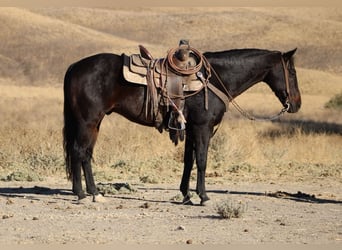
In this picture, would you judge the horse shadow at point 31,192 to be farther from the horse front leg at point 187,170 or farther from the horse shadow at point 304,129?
the horse shadow at point 304,129

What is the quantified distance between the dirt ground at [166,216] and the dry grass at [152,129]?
1.69 meters

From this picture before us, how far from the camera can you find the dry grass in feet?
55.7

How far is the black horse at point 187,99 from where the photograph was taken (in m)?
12.5

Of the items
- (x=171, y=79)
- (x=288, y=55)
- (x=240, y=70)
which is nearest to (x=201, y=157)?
(x=171, y=79)

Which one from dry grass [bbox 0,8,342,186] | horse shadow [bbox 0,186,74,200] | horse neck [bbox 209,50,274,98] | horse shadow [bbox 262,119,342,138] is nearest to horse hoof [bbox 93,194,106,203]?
horse shadow [bbox 0,186,74,200]

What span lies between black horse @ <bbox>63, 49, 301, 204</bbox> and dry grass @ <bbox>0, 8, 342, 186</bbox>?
9.20ft

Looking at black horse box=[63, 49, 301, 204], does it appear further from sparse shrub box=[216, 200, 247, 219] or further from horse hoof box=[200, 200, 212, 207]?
sparse shrub box=[216, 200, 247, 219]

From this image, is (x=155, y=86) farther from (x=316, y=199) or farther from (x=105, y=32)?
(x=105, y=32)

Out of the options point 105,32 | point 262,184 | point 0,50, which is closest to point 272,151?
point 262,184

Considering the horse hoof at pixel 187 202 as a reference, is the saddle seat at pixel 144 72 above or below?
above

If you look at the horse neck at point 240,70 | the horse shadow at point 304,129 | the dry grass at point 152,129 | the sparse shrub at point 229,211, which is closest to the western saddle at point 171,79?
the horse neck at point 240,70

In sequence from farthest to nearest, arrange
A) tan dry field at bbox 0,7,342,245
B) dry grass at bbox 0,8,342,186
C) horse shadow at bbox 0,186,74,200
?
dry grass at bbox 0,8,342,186 → horse shadow at bbox 0,186,74,200 → tan dry field at bbox 0,7,342,245

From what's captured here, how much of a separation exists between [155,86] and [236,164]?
5028 millimetres

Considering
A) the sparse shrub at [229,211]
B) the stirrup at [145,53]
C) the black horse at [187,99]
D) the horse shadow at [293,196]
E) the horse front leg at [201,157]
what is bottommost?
the horse shadow at [293,196]
